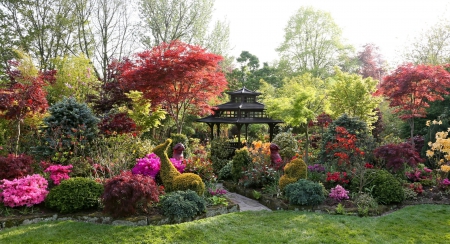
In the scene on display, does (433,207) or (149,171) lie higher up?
(149,171)

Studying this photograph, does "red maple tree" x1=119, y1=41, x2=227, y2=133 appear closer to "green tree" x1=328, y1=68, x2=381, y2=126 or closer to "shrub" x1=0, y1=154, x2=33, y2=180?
"green tree" x1=328, y1=68, x2=381, y2=126

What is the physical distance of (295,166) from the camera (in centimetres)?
685

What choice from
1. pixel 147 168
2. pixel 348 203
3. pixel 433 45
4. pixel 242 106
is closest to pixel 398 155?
pixel 348 203

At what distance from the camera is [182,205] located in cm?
526

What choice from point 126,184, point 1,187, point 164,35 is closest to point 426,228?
point 126,184

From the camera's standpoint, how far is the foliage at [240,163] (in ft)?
27.5

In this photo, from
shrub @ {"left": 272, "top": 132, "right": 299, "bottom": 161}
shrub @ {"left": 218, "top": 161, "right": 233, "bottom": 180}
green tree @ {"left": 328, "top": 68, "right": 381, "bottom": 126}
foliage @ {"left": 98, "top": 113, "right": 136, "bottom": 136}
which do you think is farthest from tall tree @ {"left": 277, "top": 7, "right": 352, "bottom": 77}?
foliage @ {"left": 98, "top": 113, "right": 136, "bottom": 136}

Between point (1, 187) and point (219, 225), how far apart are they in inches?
166

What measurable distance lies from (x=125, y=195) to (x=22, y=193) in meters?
2.04

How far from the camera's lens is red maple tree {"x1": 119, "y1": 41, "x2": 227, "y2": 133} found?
1037cm

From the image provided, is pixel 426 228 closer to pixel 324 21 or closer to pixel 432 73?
pixel 432 73

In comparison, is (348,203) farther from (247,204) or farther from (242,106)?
(242,106)

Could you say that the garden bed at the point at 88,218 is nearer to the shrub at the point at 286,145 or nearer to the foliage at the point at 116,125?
the foliage at the point at 116,125

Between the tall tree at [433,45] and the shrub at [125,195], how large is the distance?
59.0 ft
